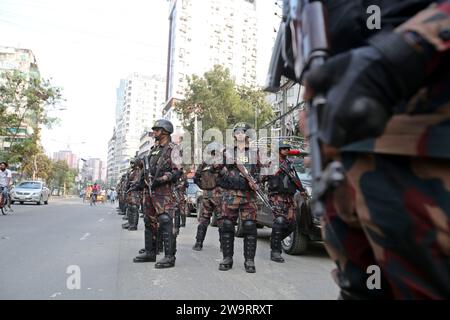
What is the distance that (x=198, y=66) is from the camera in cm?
8425

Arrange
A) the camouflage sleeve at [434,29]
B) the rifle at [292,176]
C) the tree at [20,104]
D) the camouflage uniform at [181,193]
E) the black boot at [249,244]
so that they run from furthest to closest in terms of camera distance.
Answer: the tree at [20,104]
the camouflage uniform at [181,193]
the rifle at [292,176]
the black boot at [249,244]
the camouflage sleeve at [434,29]

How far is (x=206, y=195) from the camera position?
7.12 metres

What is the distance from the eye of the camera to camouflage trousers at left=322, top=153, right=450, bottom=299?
3.22 feet

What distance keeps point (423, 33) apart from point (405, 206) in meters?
0.46

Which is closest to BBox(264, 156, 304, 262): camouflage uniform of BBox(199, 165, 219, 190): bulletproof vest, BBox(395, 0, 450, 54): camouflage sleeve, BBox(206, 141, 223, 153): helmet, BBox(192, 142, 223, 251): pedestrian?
BBox(206, 141, 223, 153): helmet

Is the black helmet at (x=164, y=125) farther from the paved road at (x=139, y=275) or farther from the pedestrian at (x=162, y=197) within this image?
the paved road at (x=139, y=275)

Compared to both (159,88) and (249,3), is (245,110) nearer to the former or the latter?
(249,3)

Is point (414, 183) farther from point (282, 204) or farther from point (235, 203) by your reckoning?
point (282, 204)

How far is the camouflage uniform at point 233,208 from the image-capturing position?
4.80 m

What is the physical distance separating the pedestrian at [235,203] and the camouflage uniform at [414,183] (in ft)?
12.3

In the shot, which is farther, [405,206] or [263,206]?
[263,206]

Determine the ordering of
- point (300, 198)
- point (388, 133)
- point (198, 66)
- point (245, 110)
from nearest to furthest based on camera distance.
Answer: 1. point (388, 133)
2. point (300, 198)
3. point (245, 110)
4. point (198, 66)

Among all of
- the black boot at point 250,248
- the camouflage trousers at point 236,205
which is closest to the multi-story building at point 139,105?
the camouflage trousers at point 236,205
